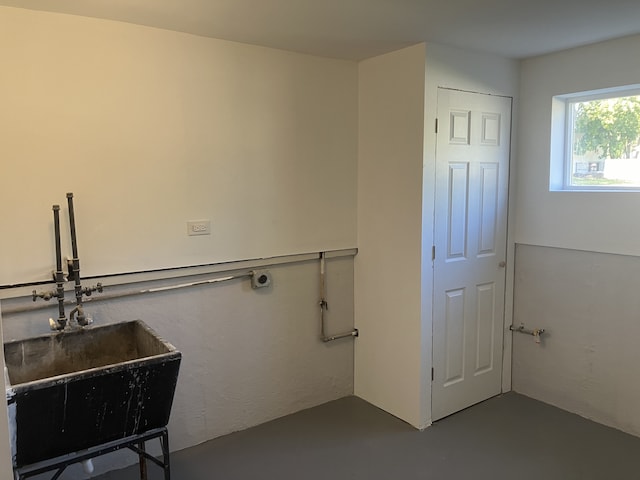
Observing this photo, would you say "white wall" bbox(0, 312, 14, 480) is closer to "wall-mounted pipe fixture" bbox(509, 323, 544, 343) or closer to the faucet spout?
the faucet spout

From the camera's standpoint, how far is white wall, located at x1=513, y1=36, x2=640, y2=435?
2930 mm

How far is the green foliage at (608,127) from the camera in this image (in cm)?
296

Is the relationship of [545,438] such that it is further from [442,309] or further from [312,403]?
[312,403]

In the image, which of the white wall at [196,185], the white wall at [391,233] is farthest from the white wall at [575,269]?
the white wall at [196,185]

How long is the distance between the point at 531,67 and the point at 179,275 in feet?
8.20

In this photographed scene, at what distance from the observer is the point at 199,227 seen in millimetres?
2775

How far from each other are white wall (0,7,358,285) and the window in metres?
1.32

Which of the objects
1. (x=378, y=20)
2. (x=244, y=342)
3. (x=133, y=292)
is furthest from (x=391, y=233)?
(x=133, y=292)

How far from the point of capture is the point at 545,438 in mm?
2953

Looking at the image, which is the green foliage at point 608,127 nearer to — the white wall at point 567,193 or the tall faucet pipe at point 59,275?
the white wall at point 567,193

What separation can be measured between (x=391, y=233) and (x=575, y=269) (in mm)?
1150

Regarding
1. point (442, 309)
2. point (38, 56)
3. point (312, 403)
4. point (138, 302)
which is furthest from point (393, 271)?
point (38, 56)

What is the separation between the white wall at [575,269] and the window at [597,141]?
107 mm

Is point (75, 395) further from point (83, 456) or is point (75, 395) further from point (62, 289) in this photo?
point (62, 289)
